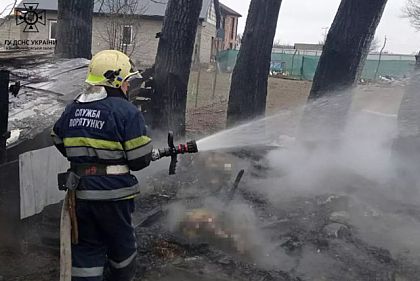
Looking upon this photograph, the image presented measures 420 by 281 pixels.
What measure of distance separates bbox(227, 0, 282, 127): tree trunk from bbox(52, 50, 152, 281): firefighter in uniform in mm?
5526

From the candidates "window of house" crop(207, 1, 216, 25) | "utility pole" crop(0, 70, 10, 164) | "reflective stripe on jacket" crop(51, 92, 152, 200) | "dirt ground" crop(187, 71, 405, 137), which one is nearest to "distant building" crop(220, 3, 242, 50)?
"window of house" crop(207, 1, 216, 25)

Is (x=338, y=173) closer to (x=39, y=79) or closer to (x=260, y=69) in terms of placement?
(x=260, y=69)

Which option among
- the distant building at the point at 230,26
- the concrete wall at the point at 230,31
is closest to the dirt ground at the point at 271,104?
the distant building at the point at 230,26

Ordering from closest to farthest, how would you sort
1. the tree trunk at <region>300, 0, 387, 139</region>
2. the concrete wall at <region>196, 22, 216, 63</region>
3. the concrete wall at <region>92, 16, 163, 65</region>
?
the tree trunk at <region>300, 0, 387, 139</region> < the concrete wall at <region>92, 16, 163, 65</region> < the concrete wall at <region>196, 22, 216, 63</region>

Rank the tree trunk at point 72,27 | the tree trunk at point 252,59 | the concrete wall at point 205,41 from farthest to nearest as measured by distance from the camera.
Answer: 1. the concrete wall at point 205,41
2. the tree trunk at point 252,59
3. the tree trunk at point 72,27

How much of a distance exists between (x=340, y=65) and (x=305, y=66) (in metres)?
27.2

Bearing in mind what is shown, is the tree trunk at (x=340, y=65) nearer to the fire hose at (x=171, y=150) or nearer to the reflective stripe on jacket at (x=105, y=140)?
the fire hose at (x=171, y=150)

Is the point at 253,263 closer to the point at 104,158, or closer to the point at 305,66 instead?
the point at 104,158

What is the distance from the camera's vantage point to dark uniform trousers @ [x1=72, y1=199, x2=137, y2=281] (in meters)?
3.38

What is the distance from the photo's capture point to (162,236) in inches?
190

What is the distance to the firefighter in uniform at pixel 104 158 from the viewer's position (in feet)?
10.8

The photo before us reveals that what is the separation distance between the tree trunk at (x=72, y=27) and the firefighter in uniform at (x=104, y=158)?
16.7 feet

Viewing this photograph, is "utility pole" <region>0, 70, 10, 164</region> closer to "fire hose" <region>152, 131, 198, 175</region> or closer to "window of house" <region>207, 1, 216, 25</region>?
"fire hose" <region>152, 131, 198, 175</region>

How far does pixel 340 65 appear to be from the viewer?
308 inches
